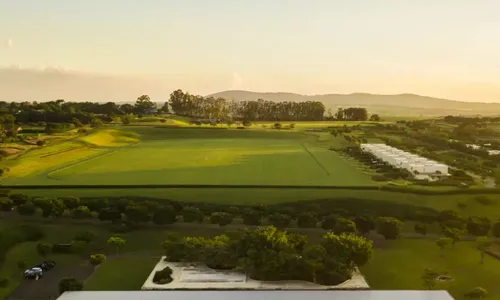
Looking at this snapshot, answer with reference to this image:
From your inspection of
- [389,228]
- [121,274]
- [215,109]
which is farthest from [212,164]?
[215,109]

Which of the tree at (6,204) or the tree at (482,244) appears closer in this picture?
the tree at (482,244)

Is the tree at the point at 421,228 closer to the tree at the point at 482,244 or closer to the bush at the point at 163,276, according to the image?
the tree at the point at 482,244

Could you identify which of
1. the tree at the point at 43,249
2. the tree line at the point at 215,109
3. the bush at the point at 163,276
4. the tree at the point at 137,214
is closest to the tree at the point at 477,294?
the bush at the point at 163,276

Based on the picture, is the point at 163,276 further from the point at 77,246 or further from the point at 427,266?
the point at 427,266

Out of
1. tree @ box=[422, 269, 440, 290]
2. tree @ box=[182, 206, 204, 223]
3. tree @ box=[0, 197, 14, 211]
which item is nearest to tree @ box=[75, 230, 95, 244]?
tree @ box=[182, 206, 204, 223]

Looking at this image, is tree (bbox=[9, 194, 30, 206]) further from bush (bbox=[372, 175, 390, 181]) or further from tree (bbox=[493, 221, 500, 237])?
tree (bbox=[493, 221, 500, 237])

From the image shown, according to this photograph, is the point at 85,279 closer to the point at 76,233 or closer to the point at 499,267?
the point at 76,233

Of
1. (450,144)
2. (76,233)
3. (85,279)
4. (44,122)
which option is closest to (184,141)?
(44,122)
